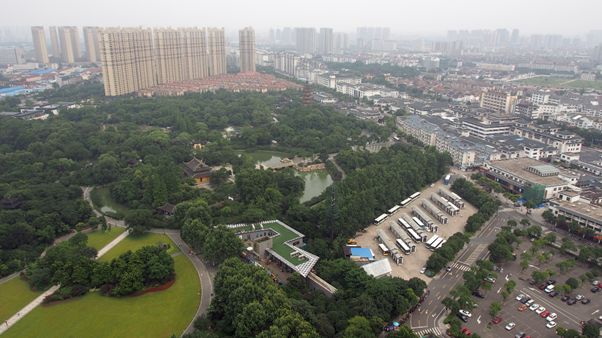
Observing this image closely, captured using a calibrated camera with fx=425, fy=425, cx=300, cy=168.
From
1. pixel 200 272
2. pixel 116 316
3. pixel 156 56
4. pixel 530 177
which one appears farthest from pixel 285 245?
pixel 156 56

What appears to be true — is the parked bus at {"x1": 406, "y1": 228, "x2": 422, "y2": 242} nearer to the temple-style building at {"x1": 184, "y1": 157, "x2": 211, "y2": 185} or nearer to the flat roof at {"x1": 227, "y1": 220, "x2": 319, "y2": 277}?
the flat roof at {"x1": 227, "y1": 220, "x2": 319, "y2": 277}

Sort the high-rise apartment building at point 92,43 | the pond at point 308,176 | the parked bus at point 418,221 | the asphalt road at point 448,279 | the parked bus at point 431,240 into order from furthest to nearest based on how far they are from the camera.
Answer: the high-rise apartment building at point 92,43 < the pond at point 308,176 < the parked bus at point 418,221 < the parked bus at point 431,240 < the asphalt road at point 448,279

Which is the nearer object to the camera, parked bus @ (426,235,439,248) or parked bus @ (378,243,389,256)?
parked bus @ (378,243,389,256)

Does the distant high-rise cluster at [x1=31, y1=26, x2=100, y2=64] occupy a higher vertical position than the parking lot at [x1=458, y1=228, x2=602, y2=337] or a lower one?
higher

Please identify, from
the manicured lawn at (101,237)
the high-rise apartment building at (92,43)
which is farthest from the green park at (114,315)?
the high-rise apartment building at (92,43)

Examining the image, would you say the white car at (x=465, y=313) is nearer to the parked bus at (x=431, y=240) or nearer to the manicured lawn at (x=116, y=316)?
the parked bus at (x=431, y=240)

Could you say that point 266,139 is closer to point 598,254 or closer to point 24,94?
point 598,254

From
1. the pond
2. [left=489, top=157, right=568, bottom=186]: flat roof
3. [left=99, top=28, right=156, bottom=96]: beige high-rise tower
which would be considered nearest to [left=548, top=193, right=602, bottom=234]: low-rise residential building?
[left=489, top=157, right=568, bottom=186]: flat roof
